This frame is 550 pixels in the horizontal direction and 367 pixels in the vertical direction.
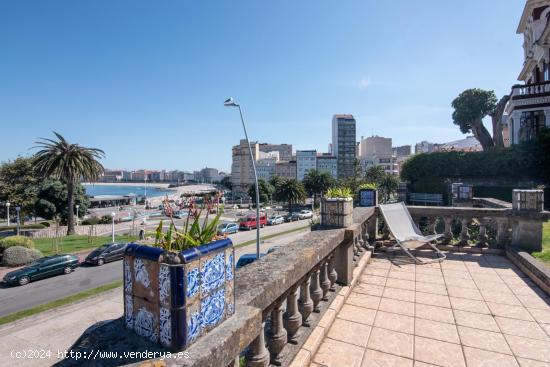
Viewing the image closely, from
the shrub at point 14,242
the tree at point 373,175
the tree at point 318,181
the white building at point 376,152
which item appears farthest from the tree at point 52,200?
the white building at point 376,152

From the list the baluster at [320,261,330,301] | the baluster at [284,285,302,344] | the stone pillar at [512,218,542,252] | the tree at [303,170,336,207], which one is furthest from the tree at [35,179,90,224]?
the stone pillar at [512,218,542,252]

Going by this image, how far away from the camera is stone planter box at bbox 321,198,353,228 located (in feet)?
13.9

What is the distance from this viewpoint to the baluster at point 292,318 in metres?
2.66

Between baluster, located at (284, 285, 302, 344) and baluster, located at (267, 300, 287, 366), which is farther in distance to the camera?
baluster, located at (284, 285, 302, 344)

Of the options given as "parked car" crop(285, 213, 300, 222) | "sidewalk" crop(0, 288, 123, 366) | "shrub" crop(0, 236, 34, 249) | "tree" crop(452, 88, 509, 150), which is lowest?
"parked car" crop(285, 213, 300, 222)

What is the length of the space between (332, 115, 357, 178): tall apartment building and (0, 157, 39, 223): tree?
316 feet

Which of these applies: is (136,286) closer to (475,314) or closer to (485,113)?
(475,314)

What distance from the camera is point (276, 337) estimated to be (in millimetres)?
2371

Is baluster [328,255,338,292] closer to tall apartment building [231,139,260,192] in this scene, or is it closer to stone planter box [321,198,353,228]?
stone planter box [321,198,353,228]

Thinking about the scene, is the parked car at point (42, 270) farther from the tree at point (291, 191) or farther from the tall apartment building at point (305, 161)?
the tall apartment building at point (305, 161)

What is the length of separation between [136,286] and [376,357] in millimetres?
2594

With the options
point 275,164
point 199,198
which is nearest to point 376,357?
point 199,198

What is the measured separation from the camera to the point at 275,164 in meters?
124

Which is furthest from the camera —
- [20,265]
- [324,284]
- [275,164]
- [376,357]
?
[275,164]
